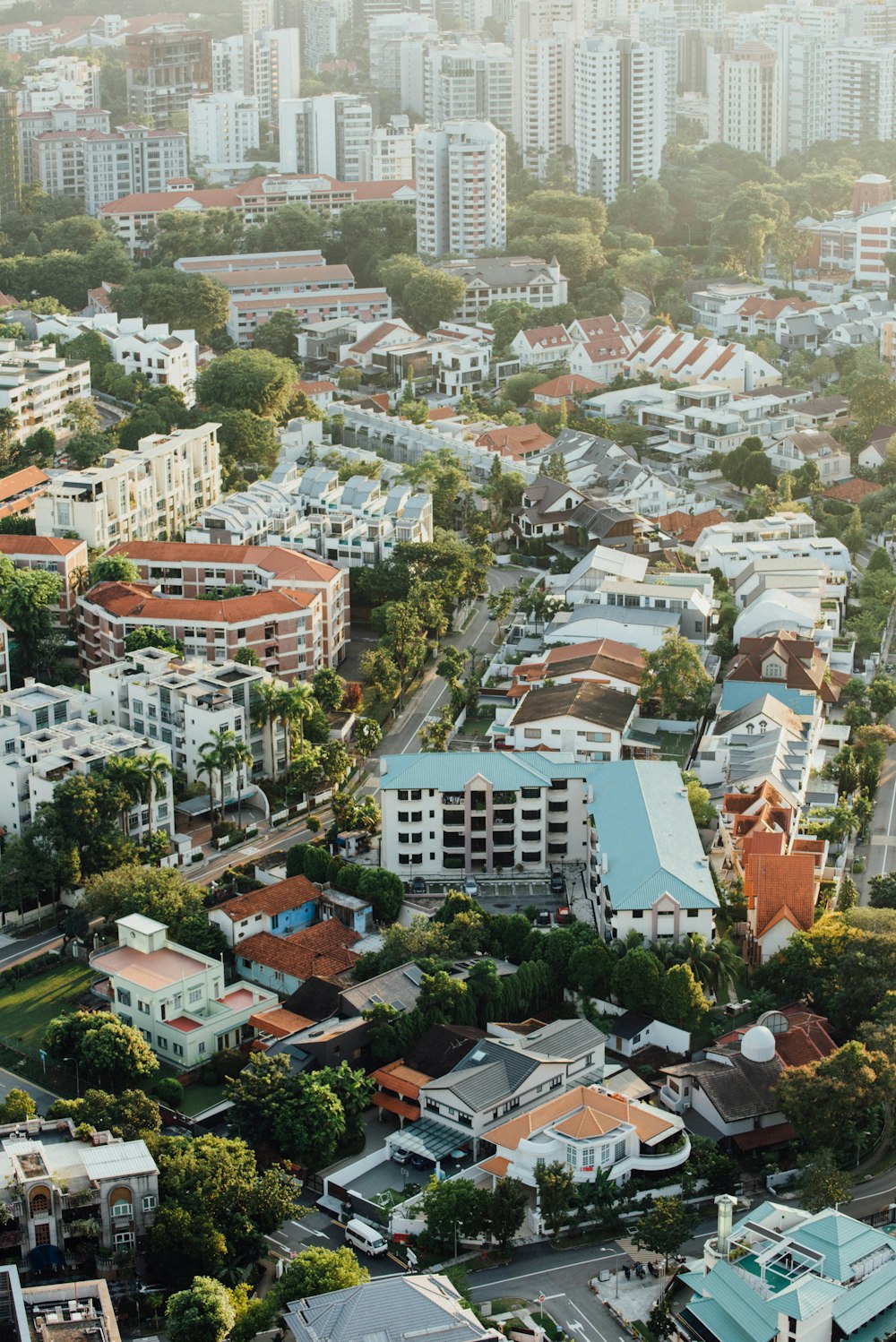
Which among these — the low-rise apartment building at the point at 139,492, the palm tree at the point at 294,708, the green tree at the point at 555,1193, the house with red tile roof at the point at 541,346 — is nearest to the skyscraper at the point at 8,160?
Answer: the house with red tile roof at the point at 541,346

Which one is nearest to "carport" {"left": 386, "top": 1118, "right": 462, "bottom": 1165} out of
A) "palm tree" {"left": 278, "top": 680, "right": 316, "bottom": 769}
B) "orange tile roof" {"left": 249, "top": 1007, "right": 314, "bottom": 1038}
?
"orange tile roof" {"left": 249, "top": 1007, "right": 314, "bottom": 1038}

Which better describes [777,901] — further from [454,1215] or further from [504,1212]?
[454,1215]

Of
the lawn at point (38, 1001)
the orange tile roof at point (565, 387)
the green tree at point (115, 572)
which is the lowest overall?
the lawn at point (38, 1001)

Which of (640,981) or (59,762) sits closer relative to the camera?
(640,981)

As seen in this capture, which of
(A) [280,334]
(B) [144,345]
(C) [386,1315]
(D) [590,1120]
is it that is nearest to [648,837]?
(D) [590,1120]

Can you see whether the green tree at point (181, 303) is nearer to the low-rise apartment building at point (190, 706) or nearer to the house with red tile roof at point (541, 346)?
the house with red tile roof at point (541, 346)

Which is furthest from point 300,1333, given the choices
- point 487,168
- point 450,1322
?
point 487,168
